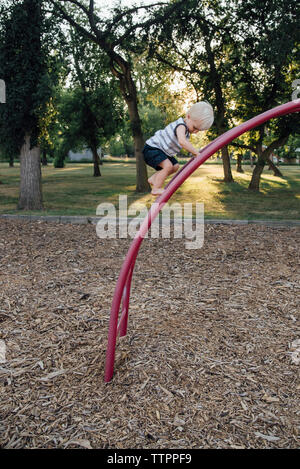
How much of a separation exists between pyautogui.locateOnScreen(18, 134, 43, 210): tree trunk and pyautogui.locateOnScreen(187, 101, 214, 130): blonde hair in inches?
318

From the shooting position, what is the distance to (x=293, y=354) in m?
3.36

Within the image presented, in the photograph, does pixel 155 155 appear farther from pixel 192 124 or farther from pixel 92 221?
pixel 92 221

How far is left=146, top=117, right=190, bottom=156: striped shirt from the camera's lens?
3168 millimetres

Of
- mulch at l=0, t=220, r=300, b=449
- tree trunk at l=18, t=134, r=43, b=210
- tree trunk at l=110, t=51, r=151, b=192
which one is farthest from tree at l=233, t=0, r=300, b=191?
mulch at l=0, t=220, r=300, b=449

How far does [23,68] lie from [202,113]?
811cm

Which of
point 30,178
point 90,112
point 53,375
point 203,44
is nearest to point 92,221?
point 30,178

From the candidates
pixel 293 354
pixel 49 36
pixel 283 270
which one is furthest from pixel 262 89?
pixel 293 354

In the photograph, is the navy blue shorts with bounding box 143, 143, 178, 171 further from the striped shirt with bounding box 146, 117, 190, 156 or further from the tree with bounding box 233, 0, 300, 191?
the tree with bounding box 233, 0, 300, 191

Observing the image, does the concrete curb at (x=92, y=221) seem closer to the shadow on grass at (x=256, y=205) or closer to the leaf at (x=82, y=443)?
the shadow on grass at (x=256, y=205)

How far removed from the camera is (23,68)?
377 inches

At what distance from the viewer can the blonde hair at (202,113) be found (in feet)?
9.59

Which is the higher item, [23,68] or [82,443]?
[23,68]

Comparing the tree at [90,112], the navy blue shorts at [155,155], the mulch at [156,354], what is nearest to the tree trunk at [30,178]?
the mulch at [156,354]
